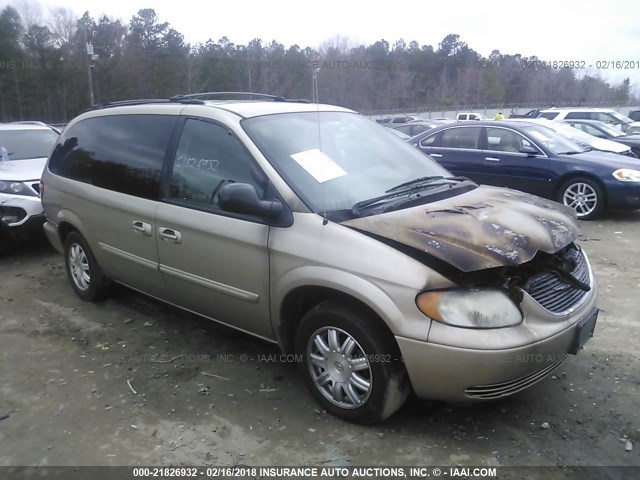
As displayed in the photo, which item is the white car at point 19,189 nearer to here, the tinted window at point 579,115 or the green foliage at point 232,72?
the green foliage at point 232,72

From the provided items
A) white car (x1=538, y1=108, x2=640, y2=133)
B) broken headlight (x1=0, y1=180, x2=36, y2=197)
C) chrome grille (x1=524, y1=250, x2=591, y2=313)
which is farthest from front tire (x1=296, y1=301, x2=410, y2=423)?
white car (x1=538, y1=108, x2=640, y2=133)

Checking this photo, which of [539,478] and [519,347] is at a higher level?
[519,347]

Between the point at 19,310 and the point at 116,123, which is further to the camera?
Result: the point at 19,310

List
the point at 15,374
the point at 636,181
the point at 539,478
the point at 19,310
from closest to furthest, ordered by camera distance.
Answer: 1. the point at 539,478
2. the point at 15,374
3. the point at 19,310
4. the point at 636,181

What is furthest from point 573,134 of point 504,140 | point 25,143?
point 25,143

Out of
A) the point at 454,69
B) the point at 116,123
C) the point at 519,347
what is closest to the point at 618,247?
the point at 519,347

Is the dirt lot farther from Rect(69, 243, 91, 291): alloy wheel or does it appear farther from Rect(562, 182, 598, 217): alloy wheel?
Rect(562, 182, 598, 217): alloy wheel

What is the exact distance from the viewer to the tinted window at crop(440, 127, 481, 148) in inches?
347

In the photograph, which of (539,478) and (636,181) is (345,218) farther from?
(636,181)

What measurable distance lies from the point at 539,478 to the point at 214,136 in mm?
2725

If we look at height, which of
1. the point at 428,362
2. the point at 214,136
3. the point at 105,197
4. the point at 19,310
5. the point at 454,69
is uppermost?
the point at 454,69

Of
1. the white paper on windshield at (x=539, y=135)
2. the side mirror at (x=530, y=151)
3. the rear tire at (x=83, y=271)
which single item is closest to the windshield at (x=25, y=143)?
the rear tire at (x=83, y=271)

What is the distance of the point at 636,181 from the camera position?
25.0ft

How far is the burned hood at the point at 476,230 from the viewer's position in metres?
2.50
